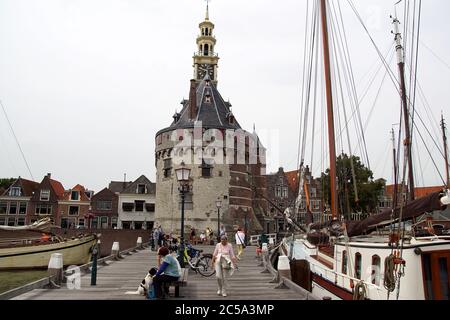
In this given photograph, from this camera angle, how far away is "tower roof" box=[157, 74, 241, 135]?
39.8 metres

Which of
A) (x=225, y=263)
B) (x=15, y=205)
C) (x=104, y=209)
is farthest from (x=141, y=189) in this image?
(x=225, y=263)

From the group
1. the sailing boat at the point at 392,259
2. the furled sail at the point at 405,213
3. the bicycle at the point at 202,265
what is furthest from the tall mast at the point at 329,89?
the bicycle at the point at 202,265

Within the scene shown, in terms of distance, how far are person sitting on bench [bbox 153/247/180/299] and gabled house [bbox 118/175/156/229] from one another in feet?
144

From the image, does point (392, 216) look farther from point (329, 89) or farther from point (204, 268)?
point (329, 89)

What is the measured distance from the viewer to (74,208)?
159ft

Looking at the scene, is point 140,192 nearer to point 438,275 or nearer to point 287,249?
point 287,249

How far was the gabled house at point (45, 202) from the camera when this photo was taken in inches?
1833

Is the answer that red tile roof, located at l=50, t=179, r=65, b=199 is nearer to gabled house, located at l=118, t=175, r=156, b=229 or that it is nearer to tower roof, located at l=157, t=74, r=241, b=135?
gabled house, located at l=118, t=175, r=156, b=229

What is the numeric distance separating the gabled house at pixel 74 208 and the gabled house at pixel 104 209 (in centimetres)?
99

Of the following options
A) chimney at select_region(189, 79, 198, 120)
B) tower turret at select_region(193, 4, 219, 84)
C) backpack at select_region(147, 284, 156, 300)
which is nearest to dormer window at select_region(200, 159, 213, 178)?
chimney at select_region(189, 79, 198, 120)

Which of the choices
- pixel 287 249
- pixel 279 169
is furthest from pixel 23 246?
pixel 279 169

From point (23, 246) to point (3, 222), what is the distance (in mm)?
29861

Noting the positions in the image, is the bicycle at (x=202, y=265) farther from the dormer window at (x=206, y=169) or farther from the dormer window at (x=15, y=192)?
the dormer window at (x=15, y=192)
